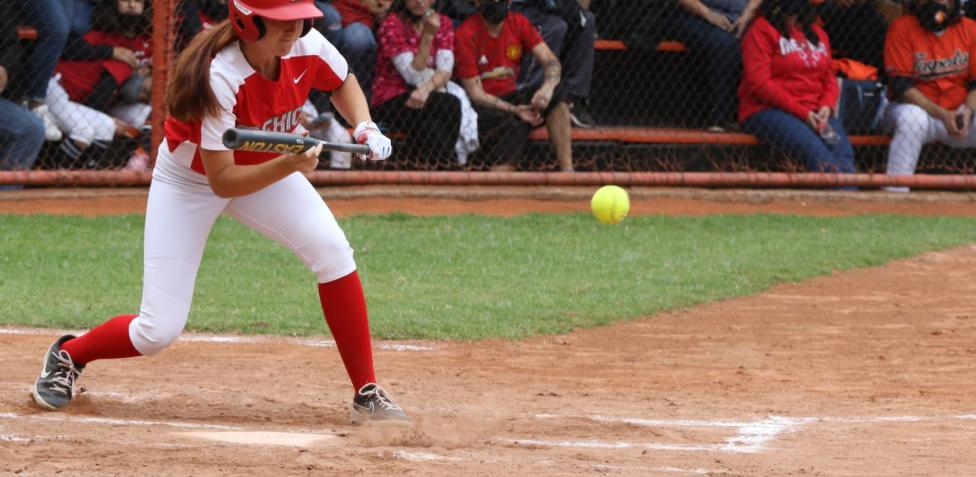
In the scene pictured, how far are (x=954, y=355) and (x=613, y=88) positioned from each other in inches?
226

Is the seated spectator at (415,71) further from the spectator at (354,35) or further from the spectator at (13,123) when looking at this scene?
the spectator at (13,123)

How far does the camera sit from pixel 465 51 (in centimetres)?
1018

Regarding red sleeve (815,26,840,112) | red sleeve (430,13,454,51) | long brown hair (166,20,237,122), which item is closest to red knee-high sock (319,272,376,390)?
long brown hair (166,20,237,122)

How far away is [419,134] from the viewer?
1024 centimetres

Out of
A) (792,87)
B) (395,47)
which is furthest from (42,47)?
(792,87)

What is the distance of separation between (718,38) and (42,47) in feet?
16.4

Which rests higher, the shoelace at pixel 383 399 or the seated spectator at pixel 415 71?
the shoelace at pixel 383 399

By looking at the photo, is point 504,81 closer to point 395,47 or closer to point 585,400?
point 395,47

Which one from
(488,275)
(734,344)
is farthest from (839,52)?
(734,344)

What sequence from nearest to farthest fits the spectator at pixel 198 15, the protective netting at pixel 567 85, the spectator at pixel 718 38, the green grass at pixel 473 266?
the green grass at pixel 473 266, the protective netting at pixel 567 85, the spectator at pixel 198 15, the spectator at pixel 718 38

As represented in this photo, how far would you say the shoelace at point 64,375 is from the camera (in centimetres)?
493

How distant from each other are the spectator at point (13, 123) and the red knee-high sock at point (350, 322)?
5.22 m

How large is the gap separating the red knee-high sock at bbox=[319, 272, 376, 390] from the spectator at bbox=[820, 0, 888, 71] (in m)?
7.65

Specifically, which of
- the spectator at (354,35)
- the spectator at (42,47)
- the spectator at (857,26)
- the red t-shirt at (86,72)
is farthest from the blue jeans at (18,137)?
the spectator at (857,26)
